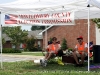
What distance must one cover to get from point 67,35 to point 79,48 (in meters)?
37.0

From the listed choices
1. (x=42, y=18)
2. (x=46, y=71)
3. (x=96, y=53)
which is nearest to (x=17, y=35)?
(x=96, y=53)

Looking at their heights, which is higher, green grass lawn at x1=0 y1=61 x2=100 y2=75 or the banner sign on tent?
the banner sign on tent

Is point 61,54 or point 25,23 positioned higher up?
point 25,23

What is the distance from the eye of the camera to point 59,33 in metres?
50.8

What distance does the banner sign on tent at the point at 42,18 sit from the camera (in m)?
11.3

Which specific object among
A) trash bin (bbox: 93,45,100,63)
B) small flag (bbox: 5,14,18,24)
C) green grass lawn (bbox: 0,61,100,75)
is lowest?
green grass lawn (bbox: 0,61,100,75)

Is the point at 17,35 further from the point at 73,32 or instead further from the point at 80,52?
the point at 80,52

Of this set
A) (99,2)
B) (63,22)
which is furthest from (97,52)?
(99,2)

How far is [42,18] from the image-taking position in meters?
11.8

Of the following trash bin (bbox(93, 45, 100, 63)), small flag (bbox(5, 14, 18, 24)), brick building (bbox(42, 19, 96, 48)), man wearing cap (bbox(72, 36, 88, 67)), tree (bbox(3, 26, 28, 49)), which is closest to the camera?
small flag (bbox(5, 14, 18, 24))

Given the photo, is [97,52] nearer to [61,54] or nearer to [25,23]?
[61,54]

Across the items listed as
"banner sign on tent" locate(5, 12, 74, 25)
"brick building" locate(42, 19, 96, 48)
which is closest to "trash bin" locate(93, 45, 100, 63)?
"banner sign on tent" locate(5, 12, 74, 25)

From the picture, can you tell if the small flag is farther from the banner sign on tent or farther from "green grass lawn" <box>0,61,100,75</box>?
"green grass lawn" <box>0,61,100,75</box>

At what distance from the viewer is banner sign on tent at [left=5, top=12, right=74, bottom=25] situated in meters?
11.3
